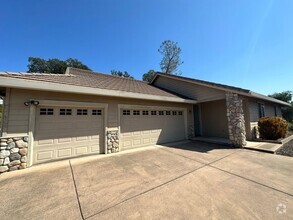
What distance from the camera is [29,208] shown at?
2480 millimetres

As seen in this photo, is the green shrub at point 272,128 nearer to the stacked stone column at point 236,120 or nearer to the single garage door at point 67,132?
the stacked stone column at point 236,120

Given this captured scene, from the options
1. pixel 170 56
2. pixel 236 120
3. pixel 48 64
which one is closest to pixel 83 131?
pixel 236 120

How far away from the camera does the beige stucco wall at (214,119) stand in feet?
31.3

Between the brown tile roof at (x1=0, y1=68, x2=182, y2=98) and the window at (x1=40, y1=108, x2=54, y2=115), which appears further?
the window at (x1=40, y1=108, x2=54, y2=115)

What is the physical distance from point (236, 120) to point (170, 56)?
18.7m

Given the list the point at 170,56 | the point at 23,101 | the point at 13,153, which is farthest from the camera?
the point at 170,56

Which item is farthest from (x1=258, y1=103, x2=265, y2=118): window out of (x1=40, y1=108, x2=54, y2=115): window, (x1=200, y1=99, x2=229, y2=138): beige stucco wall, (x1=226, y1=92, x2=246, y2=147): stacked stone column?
(x1=40, y1=108, x2=54, y2=115): window

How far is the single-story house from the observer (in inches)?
177

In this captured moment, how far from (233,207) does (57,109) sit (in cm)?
626

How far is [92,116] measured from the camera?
6.07 m

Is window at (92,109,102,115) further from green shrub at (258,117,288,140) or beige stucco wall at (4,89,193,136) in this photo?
green shrub at (258,117,288,140)

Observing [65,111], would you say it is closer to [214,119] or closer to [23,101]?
[23,101]

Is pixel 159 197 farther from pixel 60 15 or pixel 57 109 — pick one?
pixel 60 15

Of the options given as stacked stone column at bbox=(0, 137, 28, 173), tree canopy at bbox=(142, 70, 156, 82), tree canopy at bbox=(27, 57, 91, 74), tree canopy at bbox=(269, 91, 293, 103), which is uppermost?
tree canopy at bbox=(27, 57, 91, 74)
